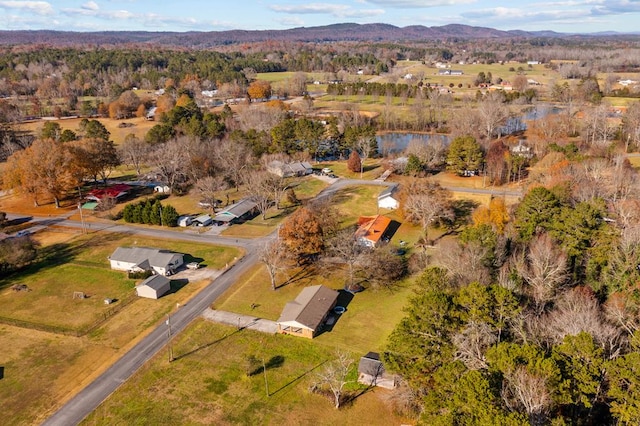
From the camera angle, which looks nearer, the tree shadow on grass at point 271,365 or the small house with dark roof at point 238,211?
the tree shadow on grass at point 271,365

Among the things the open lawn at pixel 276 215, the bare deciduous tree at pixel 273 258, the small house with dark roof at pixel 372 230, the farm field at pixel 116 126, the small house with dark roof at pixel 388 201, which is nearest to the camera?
the bare deciduous tree at pixel 273 258

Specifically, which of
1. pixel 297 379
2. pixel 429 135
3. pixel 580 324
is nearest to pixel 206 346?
pixel 297 379

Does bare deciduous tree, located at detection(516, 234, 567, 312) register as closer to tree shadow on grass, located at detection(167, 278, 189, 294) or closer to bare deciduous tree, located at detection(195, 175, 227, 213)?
tree shadow on grass, located at detection(167, 278, 189, 294)

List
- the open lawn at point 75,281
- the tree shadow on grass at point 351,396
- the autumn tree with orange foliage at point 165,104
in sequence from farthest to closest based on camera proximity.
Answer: the autumn tree with orange foliage at point 165,104 < the open lawn at point 75,281 < the tree shadow on grass at point 351,396

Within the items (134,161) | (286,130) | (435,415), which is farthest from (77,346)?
(286,130)

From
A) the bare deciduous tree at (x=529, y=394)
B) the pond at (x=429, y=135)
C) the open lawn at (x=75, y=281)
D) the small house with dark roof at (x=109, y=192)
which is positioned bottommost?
the open lawn at (x=75, y=281)

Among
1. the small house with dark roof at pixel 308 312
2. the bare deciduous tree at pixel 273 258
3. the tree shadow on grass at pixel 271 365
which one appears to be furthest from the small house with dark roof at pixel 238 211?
the tree shadow on grass at pixel 271 365

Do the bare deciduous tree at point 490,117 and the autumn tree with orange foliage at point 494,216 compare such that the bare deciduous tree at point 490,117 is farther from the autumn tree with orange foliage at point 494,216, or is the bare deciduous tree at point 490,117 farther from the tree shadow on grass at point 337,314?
the tree shadow on grass at point 337,314

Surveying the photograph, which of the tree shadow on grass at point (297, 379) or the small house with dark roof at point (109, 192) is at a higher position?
the small house with dark roof at point (109, 192)
